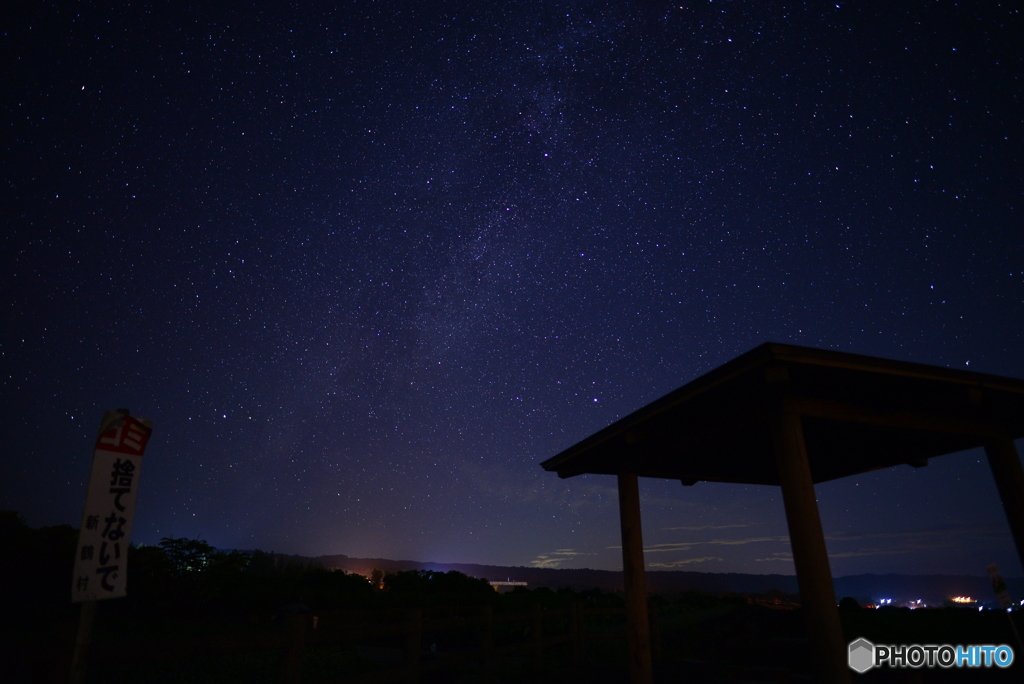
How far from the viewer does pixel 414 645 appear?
21.3 ft

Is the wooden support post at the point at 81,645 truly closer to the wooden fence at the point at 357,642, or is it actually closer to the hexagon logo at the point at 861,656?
the wooden fence at the point at 357,642

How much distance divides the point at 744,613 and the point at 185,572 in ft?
69.1

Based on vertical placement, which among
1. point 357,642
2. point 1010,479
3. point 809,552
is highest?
point 1010,479

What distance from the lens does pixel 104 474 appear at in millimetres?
3262

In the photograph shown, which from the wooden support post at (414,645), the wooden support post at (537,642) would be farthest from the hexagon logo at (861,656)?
the wooden support post at (414,645)

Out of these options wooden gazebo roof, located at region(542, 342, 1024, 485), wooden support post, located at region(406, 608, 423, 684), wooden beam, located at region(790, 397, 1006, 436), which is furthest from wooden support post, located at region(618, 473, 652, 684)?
wooden beam, located at region(790, 397, 1006, 436)

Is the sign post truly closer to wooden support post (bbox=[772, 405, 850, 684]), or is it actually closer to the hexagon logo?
wooden support post (bbox=[772, 405, 850, 684])

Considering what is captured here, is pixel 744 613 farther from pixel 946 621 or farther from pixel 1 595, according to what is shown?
pixel 1 595

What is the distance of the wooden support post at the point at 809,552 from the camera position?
4.65 metres

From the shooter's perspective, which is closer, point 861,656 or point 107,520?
Answer: point 107,520

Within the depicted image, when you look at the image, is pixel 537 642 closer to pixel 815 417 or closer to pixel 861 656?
pixel 861 656

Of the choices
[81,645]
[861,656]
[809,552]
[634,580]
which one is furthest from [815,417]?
[81,645]

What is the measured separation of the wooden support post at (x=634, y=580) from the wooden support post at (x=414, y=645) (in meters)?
2.84

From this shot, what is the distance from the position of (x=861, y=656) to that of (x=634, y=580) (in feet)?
11.7
